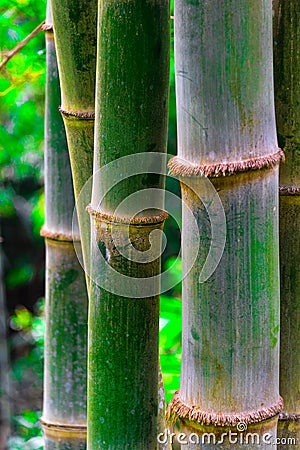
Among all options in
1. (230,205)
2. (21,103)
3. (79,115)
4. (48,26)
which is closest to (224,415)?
(230,205)

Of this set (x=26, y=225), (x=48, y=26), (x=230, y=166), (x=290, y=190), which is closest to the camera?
(x=230, y=166)

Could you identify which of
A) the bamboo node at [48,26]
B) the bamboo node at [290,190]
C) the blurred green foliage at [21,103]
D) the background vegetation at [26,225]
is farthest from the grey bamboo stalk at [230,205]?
the blurred green foliage at [21,103]

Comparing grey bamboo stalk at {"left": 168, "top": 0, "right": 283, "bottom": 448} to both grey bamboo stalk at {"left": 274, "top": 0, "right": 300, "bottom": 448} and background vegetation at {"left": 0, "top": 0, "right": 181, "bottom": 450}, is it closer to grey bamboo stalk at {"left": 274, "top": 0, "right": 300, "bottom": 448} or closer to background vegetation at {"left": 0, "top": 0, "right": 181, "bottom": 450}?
grey bamboo stalk at {"left": 274, "top": 0, "right": 300, "bottom": 448}

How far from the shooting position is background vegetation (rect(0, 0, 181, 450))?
1173 millimetres

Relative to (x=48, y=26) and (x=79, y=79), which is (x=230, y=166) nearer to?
(x=79, y=79)

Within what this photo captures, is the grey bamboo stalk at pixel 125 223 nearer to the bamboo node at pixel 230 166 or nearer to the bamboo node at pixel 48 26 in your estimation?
the bamboo node at pixel 230 166

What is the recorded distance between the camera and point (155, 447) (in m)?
0.63

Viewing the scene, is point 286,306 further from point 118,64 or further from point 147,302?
point 118,64

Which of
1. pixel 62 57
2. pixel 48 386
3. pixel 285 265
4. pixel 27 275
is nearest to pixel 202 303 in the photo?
pixel 285 265

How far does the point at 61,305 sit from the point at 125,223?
307mm

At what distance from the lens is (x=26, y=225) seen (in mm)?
3164

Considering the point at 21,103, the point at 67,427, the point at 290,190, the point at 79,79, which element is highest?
the point at 21,103

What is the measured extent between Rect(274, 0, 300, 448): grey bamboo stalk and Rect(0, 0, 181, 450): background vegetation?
14.4 inches

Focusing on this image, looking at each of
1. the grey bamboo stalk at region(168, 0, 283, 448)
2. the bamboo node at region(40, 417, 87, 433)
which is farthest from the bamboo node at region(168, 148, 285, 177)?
the bamboo node at region(40, 417, 87, 433)
